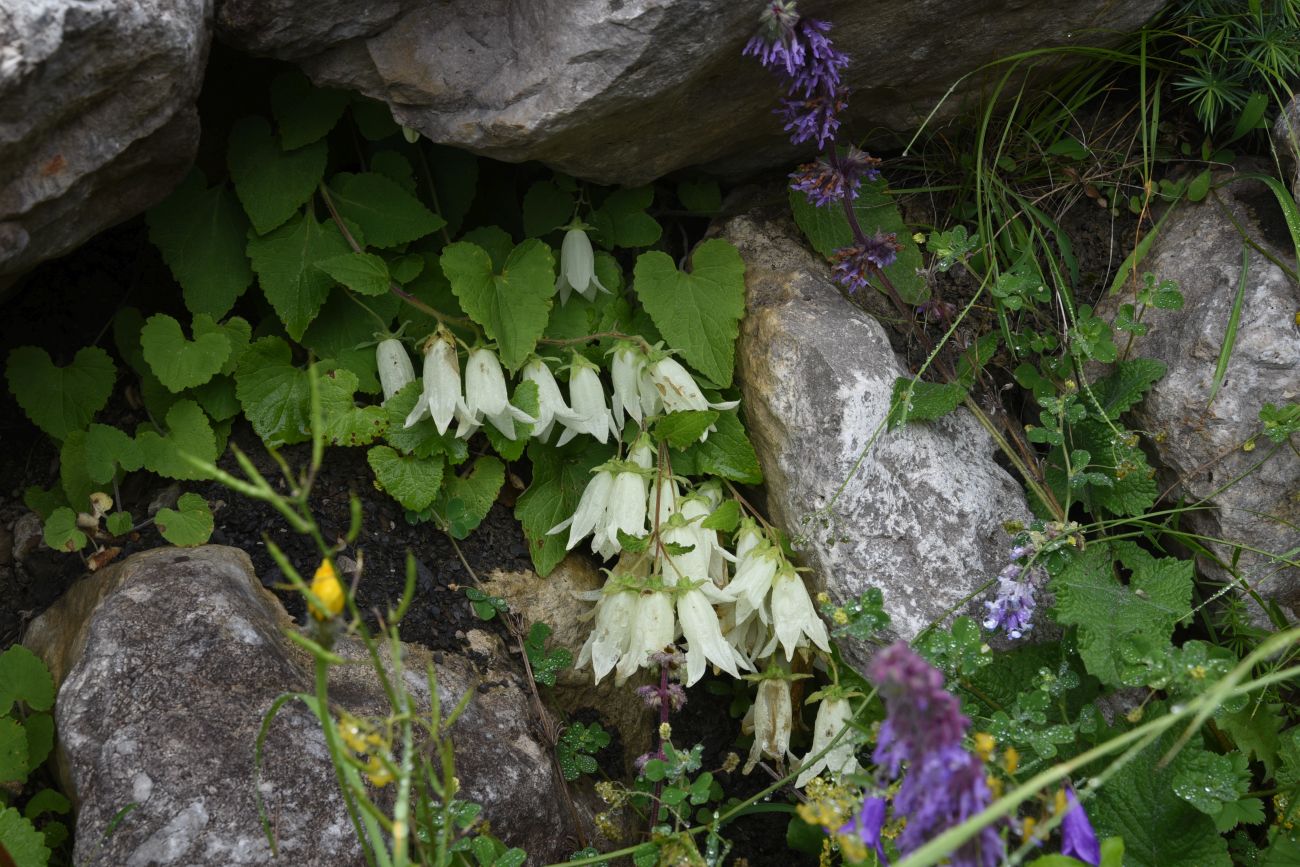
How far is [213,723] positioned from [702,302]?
4.91ft

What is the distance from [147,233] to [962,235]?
86.3 inches

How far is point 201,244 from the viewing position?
276cm

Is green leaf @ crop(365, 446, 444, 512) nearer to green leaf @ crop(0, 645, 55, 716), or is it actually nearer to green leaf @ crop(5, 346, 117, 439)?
green leaf @ crop(5, 346, 117, 439)

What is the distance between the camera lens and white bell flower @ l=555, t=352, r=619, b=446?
8.95 ft

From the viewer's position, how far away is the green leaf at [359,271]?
2.66m

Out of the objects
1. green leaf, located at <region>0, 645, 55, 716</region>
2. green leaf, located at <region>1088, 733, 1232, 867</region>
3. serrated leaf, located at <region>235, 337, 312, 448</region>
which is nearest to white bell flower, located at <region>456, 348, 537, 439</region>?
serrated leaf, located at <region>235, 337, 312, 448</region>

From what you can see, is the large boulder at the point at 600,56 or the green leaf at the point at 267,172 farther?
the green leaf at the point at 267,172

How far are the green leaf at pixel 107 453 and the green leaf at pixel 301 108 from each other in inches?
32.6

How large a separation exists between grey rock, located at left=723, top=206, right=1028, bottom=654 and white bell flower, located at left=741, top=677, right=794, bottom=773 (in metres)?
0.21

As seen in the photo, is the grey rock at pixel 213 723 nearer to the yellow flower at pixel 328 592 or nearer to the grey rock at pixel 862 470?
the grey rock at pixel 862 470

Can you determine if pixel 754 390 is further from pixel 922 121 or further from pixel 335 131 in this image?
pixel 335 131

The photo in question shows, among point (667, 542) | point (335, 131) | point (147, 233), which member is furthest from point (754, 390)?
point (147, 233)

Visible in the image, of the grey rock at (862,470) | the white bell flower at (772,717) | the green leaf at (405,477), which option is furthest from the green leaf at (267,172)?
the white bell flower at (772,717)

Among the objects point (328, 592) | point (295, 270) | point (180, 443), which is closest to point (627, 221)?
point (295, 270)
